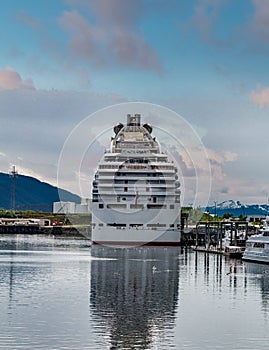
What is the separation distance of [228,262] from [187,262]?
4551 millimetres

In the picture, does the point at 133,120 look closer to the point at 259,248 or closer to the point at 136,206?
the point at 136,206

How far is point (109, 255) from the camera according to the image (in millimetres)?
91750

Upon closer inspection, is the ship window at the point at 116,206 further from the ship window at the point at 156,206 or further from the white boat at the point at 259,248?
the white boat at the point at 259,248

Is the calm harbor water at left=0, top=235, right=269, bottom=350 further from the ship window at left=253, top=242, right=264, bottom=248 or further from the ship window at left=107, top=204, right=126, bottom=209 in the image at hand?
the ship window at left=107, top=204, right=126, bottom=209

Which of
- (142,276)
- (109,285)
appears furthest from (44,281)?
(142,276)

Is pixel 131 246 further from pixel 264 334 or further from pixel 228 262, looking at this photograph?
pixel 264 334

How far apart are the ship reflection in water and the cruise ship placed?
1039 inches

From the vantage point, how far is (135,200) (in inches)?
4289

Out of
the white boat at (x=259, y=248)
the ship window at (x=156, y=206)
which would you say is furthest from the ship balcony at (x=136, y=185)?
the white boat at (x=259, y=248)

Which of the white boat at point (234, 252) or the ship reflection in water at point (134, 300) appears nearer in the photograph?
the ship reflection in water at point (134, 300)

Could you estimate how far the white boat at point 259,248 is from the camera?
76.9 metres

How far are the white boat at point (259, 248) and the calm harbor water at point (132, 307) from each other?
3786 millimetres

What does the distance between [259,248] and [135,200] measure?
106 feet

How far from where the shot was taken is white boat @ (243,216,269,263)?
3029 inches
